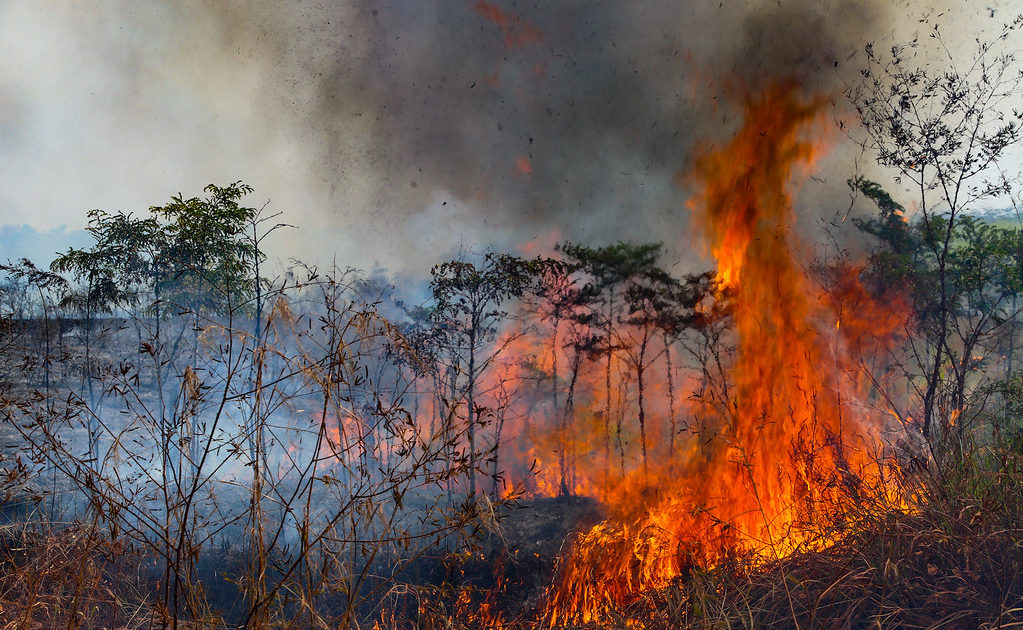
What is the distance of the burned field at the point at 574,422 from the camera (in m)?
2.82

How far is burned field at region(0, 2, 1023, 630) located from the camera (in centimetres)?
282

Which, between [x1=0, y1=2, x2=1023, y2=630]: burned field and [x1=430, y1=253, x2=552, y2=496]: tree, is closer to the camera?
[x1=0, y1=2, x2=1023, y2=630]: burned field

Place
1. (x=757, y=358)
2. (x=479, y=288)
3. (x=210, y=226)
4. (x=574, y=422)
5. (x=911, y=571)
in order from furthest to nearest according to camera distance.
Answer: (x=574, y=422) → (x=479, y=288) → (x=210, y=226) → (x=757, y=358) → (x=911, y=571)

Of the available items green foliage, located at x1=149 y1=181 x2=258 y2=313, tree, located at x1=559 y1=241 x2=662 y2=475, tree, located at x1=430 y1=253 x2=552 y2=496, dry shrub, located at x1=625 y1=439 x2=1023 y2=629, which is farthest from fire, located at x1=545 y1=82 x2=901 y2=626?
green foliage, located at x1=149 y1=181 x2=258 y2=313

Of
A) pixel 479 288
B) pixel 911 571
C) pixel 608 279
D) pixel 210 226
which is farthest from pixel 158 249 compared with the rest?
pixel 911 571

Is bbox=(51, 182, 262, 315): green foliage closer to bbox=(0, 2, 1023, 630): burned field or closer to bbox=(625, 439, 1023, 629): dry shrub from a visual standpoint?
bbox=(0, 2, 1023, 630): burned field

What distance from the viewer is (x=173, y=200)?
46.3 feet

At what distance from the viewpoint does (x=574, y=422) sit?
22031 millimetres

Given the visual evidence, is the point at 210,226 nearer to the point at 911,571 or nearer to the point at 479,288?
the point at 479,288

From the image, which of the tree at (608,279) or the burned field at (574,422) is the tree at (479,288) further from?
the tree at (608,279)

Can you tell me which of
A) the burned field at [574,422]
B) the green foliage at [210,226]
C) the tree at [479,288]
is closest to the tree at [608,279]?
the burned field at [574,422]

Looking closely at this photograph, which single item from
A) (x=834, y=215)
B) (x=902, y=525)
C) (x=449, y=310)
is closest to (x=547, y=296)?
(x=449, y=310)

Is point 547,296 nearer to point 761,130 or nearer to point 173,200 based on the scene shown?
point 761,130

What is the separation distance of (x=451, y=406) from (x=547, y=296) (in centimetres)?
1716
